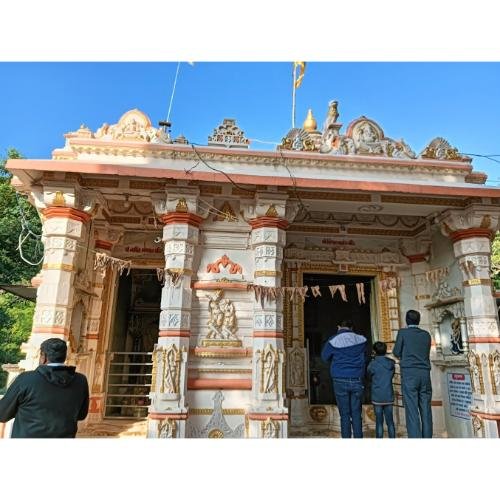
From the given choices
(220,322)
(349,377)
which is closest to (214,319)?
(220,322)

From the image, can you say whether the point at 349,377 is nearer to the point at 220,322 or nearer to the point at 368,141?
the point at 220,322

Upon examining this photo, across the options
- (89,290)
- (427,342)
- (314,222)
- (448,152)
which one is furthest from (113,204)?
(448,152)

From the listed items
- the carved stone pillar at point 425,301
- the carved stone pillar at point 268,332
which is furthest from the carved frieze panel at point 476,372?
the carved stone pillar at point 268,332

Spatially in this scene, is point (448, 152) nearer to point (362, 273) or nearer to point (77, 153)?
point (362, 273)

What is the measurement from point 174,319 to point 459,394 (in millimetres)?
4902

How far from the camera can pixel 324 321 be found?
1062cm

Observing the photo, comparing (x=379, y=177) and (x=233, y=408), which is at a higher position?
(x=379, y=177)

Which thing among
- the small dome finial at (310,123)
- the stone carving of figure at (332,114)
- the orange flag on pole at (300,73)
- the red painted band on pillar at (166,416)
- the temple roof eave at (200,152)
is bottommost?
the red painted band on pillar at (166,416)

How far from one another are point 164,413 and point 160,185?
3.32 m

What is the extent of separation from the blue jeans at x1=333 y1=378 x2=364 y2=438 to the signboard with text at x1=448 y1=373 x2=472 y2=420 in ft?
7.59

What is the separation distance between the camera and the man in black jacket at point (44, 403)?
2.85 metres

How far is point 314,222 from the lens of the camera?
7.95 meters

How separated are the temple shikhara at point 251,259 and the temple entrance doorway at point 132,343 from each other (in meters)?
0.11

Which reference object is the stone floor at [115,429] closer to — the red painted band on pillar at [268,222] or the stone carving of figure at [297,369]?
the stone carving of figure at [297,369]
